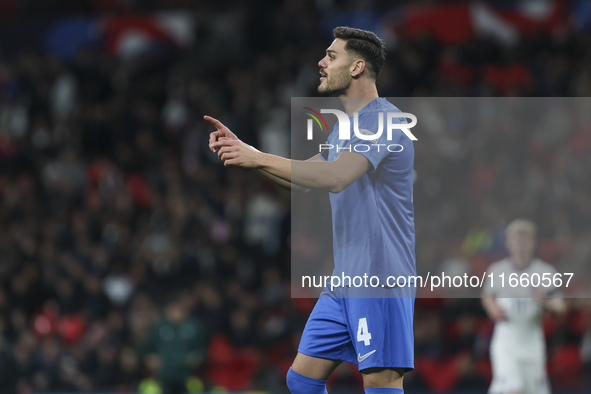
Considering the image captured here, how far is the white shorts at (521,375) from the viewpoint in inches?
283

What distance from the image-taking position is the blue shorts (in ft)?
12.8

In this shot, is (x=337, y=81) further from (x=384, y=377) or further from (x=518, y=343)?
(x=518, y=343)

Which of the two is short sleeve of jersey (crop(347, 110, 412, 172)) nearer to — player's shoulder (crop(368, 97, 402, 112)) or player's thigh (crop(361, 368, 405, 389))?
player's shoulder (crop(368, 97, 402, 112))

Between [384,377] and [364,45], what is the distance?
5.85 ft

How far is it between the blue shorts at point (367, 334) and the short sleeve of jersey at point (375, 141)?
0.75 metres

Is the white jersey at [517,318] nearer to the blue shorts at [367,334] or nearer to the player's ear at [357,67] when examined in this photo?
the blue shorts at [367,334]

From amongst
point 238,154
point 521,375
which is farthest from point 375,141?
point 521,375

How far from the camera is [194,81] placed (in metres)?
13.1

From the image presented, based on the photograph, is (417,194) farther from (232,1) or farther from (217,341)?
(232,1)

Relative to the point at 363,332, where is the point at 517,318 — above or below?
below

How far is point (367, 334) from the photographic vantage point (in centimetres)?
392

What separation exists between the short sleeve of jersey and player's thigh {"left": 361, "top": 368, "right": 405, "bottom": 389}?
3.45 ft

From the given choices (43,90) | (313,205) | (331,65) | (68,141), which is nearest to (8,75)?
(43,90)

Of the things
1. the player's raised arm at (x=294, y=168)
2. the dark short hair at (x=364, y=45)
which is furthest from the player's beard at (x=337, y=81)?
the player's raised arm at (x=294, y=168)
